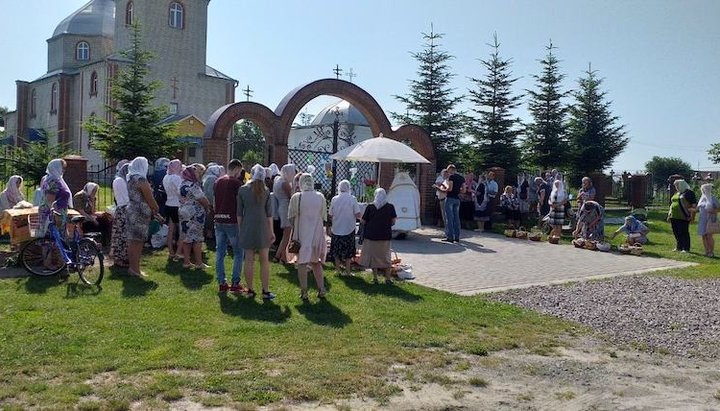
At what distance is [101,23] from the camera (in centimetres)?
5338

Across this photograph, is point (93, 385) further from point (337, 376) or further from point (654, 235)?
Result: point (654, 235)

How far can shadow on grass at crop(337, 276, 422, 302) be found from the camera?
9357 mm

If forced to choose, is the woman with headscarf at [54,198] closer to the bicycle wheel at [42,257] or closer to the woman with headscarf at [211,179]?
the bicycle wheel at [42,257]

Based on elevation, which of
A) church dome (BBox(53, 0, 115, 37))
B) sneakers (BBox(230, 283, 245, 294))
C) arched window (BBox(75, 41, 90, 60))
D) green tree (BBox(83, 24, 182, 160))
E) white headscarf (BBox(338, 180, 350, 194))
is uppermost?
church dome (BBox(53, 0, 115, 37))

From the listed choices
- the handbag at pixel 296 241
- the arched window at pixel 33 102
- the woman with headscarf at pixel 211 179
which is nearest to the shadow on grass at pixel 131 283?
the handbag at pixel 296 241

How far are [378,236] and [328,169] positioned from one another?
1058 cm

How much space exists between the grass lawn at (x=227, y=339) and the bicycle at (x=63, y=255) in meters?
0.24

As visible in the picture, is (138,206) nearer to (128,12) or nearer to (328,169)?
(328,169)

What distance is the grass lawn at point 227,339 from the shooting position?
5.23 m

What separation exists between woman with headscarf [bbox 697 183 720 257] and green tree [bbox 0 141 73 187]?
1510 centimetres

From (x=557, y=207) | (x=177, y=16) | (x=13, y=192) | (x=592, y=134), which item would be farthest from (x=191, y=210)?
(x=177, y=16)

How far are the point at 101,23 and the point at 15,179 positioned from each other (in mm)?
46261

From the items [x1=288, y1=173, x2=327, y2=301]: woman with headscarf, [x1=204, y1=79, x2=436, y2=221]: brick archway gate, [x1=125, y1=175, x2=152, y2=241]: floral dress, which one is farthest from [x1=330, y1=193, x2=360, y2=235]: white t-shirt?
[x1=204, y1=79, x2=436, y2=221]: brick archway gate

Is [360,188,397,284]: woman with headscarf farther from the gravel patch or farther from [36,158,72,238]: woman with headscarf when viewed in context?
[36,158,72,238]: woman with headscarf
